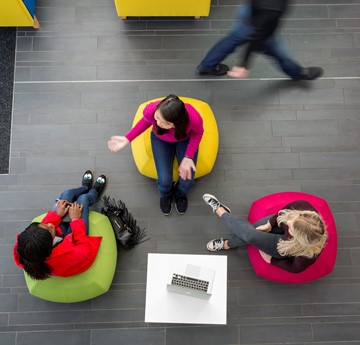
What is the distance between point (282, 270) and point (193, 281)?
26.2 inches

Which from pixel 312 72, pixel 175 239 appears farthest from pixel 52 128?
pixel 312 72

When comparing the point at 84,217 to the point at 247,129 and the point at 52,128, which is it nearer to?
the point at 52,128

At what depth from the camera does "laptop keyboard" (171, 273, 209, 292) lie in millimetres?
2811

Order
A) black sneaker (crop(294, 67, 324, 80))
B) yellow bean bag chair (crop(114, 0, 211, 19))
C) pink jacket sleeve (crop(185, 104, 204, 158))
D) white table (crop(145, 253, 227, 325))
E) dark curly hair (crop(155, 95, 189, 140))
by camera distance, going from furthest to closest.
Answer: black sneaker (crop(294, 67, 324, 80))
yellow bean bag chair (crop(114, 0, 211, 19))
white table (crop(145, 253, 227, 325))
pink jacket sleeve (crop(185, 104, 204, 158))
dark curly hair (crop(155, 95, 189, 140))

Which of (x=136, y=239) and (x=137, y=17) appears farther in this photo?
(x=137, y=17)

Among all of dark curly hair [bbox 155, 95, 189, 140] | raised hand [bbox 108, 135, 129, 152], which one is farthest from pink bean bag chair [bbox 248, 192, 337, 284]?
raised hand [bbox 108, 135, 129, 152]

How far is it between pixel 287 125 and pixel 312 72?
1.80ft

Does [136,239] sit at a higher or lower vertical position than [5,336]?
higher

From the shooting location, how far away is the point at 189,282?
2.83 m

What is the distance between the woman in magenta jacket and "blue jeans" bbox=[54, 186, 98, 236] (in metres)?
0.50

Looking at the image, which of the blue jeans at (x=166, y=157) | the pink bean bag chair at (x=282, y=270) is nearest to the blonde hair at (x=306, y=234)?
the pink bean bag chair at (x=282, y=270)

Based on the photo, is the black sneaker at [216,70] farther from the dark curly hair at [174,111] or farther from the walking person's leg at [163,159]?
the dark curly hair at [174,111]

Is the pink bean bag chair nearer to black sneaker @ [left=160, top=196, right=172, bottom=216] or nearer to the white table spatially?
the white table

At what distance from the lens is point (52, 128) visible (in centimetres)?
343
